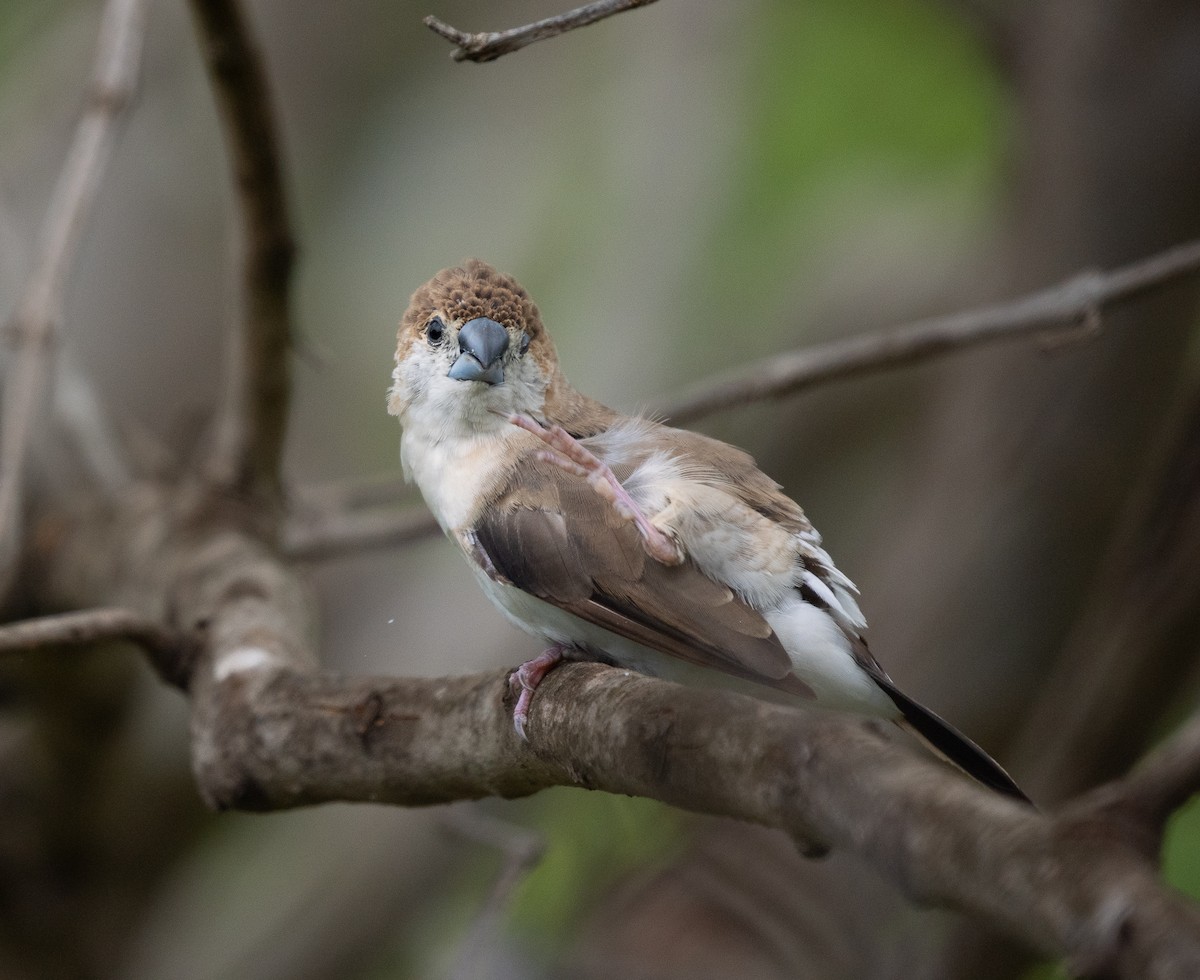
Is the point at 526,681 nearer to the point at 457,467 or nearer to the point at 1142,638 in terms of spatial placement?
the point at 457,467

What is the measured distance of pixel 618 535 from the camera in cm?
253

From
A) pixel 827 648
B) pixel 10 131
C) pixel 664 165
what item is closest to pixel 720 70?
pixel 664 165

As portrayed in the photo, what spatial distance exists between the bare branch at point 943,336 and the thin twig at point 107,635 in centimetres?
141

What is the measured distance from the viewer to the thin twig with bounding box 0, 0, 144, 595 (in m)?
3.05

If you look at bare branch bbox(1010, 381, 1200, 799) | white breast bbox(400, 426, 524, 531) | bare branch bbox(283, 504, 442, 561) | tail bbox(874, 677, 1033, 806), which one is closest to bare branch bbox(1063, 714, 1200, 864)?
tail bbox(874, 677, 1033, 806)

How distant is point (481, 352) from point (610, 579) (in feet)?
1.89

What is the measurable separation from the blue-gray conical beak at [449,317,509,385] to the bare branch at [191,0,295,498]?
0.82 m

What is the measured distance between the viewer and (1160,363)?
5.04m

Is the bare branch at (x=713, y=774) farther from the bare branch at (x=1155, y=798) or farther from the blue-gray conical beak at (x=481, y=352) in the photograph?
the blue-gray conical beak at (x=481, y=352)

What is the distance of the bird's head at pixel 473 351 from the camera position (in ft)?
9.05

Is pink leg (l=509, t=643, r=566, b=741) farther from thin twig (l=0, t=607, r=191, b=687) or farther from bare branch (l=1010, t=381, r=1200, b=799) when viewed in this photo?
bare branch (l=1010, t=381, r=1200, b=799)

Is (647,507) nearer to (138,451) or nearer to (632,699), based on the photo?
(632,699)

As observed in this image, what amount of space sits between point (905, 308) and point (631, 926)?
3.26 metres

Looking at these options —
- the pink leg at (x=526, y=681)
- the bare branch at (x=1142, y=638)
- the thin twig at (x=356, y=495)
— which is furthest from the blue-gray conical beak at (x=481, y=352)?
the bare branch at (x=1142, y=638)
